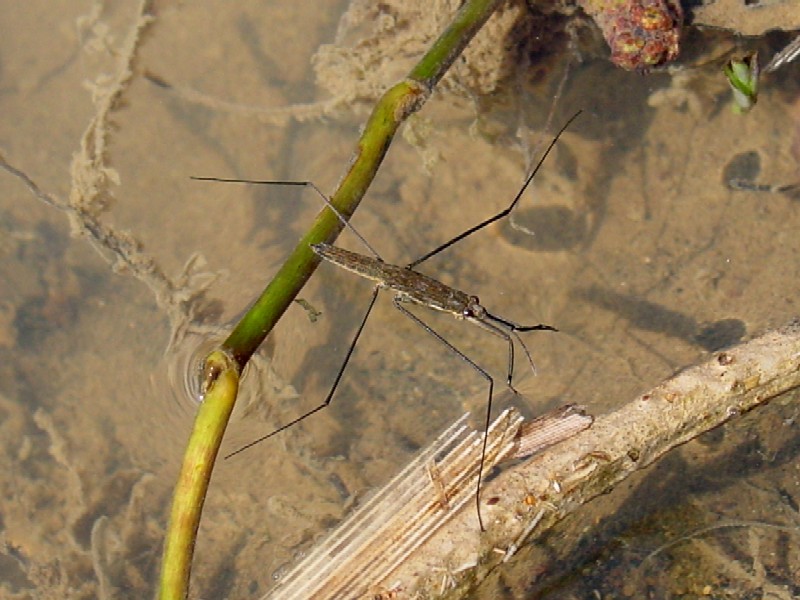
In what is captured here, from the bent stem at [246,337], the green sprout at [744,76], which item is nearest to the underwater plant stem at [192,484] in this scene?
the bent stem at [246,337]

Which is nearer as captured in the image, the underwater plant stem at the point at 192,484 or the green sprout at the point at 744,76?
the underwater plant stem at the point at 192,484

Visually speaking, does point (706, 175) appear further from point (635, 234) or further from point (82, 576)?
point (82, 576)

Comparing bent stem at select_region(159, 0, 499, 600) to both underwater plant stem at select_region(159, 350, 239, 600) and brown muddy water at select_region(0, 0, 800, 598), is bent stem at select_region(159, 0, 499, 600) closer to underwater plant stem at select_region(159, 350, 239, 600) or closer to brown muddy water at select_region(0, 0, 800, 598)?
underwater plant stem at select_region(159, 350, 239, 600)

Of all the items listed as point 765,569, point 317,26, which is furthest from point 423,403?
point 317,26

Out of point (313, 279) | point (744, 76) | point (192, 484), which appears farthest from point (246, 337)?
point (744, 76)

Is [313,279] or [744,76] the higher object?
[313,279]

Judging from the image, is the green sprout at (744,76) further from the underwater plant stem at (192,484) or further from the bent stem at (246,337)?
the underwater plant stem at (192,484)

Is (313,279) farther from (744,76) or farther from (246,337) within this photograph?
(744,76)
